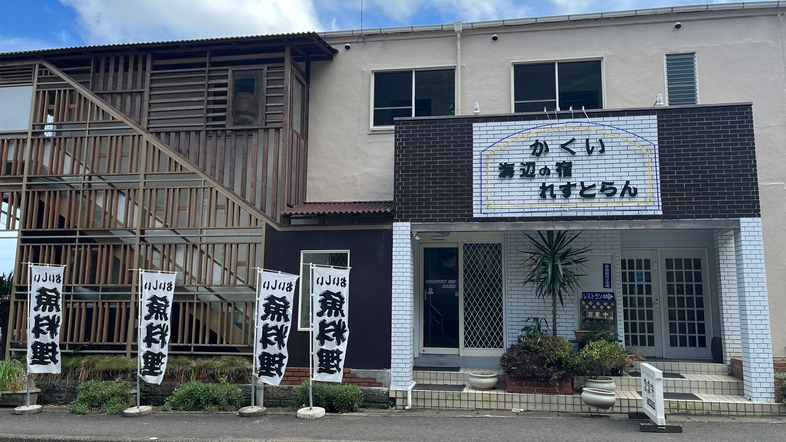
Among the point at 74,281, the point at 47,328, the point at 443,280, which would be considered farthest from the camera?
the point at 443,280

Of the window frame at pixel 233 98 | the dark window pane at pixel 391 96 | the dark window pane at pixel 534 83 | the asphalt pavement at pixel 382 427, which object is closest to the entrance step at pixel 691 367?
the asphalt pavement at pixel 382 427

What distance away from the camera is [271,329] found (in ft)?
32.2

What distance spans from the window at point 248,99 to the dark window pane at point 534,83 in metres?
5.22

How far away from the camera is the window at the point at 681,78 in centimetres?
1185

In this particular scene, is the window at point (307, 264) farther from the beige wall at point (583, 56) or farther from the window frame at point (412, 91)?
the window frame at point (412, 91)

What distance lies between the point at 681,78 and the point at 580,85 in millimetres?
1953

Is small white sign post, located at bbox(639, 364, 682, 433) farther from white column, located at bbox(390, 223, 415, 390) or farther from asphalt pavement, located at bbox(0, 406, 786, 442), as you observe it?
white column, located at bbox(390, 223, 415, 390)

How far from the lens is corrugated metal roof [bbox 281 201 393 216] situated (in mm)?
10633

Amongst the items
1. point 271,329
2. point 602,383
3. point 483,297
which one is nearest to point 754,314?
point 602,383

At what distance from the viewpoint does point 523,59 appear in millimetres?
→ 12391

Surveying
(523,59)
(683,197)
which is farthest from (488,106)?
(683,197)

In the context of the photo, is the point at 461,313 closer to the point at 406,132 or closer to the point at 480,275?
the point at 480,275

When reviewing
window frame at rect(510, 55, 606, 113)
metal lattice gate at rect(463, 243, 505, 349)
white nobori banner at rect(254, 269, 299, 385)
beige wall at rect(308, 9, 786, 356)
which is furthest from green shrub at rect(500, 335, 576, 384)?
window frame at rect(510, 55, 606, 113)

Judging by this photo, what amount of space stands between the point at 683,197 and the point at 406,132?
15.7 feet
